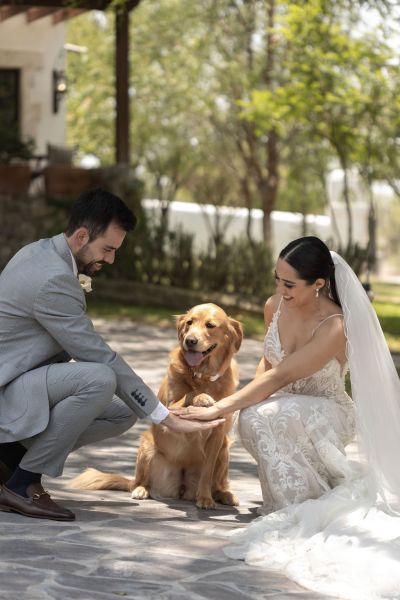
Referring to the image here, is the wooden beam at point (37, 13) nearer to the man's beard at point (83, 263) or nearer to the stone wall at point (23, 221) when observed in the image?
the stone wall at point (23, 221)

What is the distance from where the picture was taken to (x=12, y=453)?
597 centimetres

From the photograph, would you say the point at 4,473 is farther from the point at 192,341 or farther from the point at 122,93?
the point at 122,93

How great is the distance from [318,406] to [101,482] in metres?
1.33

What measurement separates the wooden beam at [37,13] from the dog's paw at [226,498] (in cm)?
1469

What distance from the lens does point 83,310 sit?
5738 mm

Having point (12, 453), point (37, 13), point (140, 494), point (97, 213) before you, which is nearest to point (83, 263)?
point (97, 213)

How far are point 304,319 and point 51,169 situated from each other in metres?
12.7

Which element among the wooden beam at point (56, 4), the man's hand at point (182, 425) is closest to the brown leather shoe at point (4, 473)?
the man's hand at point (182, 425)

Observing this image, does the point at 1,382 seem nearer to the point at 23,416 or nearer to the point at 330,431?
the point at 23,416

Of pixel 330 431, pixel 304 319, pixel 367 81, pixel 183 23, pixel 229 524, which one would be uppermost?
pixel 183 23

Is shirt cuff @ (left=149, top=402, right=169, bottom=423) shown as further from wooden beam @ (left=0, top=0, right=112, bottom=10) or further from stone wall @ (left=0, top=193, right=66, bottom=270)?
stone wall @ (left=0, top=193, right=66, bottom=270)

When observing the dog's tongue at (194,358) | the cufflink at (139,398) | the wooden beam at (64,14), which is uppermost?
the wooden beam at (64,14)

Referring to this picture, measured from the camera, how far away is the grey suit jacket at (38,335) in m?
5.60

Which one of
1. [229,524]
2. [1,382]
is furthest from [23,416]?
[229,524]
